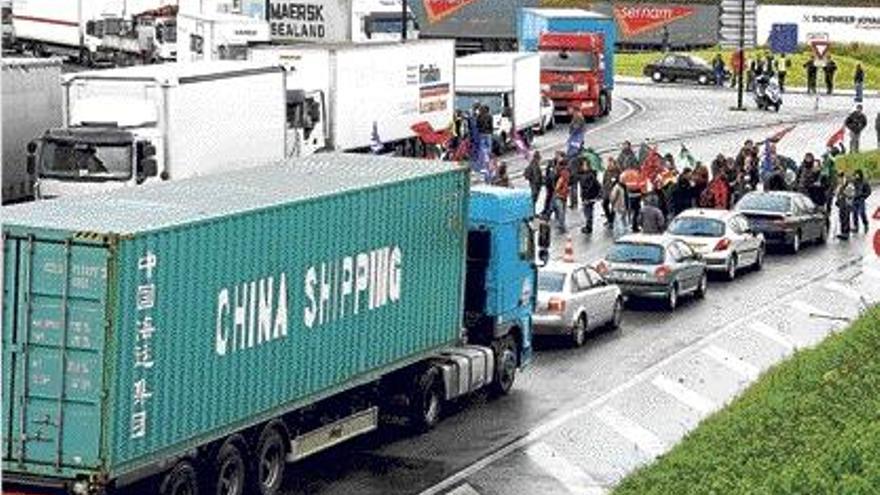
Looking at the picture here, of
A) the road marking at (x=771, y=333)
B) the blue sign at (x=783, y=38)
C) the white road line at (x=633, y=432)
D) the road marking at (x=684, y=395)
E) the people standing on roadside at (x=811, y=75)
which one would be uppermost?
the blue sign at (x=783, y=38)

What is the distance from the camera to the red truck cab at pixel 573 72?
238ft

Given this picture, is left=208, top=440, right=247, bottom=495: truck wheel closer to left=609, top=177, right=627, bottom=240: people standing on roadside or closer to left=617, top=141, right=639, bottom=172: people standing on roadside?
left=609, top=177, right=627, bottom=240: people standing on roadside

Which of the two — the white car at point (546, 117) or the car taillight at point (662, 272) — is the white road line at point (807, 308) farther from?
the white car at point (546, 117)

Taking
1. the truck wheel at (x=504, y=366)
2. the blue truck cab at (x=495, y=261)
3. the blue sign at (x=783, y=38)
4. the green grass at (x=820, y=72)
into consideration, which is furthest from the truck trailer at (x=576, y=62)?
the blue truck cab at (x=495, y=261)

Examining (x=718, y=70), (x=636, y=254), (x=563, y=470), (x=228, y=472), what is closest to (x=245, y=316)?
(x=228, y=472)

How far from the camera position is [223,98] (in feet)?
135

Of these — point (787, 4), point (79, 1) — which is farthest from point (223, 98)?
point (787, 4)

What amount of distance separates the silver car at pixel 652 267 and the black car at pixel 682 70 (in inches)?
1880

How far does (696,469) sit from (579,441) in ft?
29.2

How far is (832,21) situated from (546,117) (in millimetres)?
32301

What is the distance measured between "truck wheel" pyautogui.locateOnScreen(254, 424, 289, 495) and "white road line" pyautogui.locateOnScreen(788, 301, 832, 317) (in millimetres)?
16438

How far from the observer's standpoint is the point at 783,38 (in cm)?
8650

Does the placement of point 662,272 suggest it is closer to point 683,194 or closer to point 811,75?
point 683,194

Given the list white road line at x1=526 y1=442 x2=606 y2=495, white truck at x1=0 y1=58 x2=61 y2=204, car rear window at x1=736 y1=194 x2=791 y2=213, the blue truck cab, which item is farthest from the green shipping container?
car rear window at x1=736 y1=194 x2=791 y2=213
